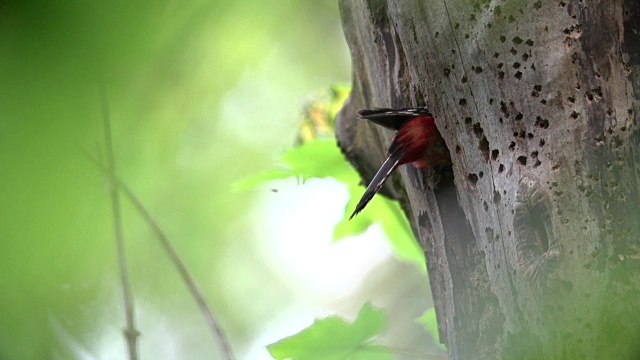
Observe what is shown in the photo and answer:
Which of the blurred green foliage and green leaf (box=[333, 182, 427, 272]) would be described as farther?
green leaf (box=[333, 182, 427, 272])

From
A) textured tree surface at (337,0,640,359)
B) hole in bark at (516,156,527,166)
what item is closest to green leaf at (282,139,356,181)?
textured tree surface at (337,0,640,359)

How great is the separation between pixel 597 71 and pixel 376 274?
11.6 feet

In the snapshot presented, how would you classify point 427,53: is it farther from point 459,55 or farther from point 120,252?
point 120,252

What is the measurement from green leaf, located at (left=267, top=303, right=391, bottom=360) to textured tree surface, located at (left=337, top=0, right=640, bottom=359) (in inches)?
7.1

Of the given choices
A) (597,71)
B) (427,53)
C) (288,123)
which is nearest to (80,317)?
(427,53)

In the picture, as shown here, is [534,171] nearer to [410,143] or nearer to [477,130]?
[477,130]

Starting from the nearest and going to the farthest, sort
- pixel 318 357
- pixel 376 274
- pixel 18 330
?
pixel 18 330 < pixel 318 357 < pixel 376 274

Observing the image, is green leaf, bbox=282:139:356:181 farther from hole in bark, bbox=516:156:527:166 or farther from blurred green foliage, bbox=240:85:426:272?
hole in bark, bbox=516:156:527:166

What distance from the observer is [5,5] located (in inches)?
22.8

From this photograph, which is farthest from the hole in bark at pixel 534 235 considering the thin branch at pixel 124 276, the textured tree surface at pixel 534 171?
the thin branch at pixel 124 276

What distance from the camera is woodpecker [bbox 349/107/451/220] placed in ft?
5.28

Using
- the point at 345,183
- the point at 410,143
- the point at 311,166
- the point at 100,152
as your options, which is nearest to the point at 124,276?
the point at 100,152

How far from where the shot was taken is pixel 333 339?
166 centimetres

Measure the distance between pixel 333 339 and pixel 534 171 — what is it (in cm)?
69
